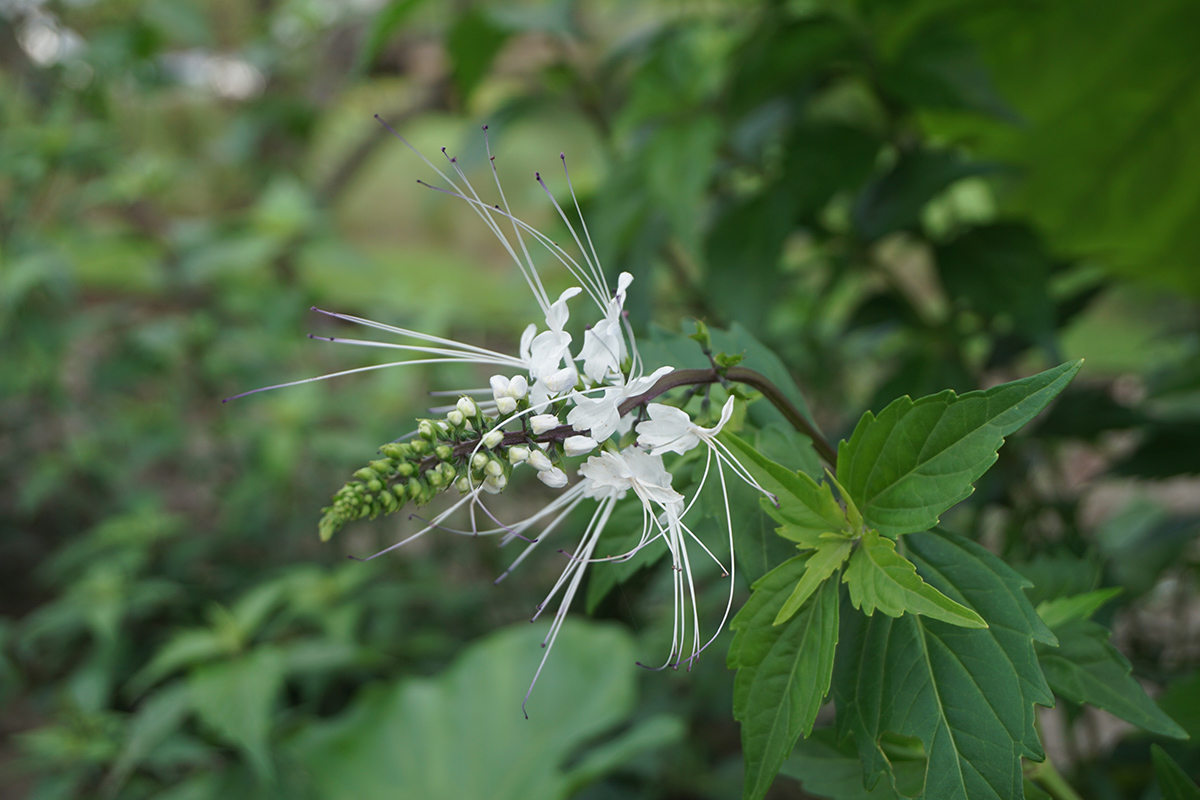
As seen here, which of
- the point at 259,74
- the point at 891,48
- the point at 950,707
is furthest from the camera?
the point at 259,74

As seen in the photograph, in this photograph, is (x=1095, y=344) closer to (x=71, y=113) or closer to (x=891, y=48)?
(x=891, y=48)

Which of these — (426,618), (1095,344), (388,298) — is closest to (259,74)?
(388,298)

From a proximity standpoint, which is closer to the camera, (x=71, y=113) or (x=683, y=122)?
(x=683, y=122)

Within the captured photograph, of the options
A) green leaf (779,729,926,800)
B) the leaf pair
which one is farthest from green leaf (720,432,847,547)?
green leaf (779,729,926,800)

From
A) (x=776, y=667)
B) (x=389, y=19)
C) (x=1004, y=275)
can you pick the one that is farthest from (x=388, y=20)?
(x=776, y=667)

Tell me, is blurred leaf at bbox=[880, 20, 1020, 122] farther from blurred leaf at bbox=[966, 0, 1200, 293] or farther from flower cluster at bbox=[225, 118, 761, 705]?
flower cluster at bbox=[225, 118, 761, 705]

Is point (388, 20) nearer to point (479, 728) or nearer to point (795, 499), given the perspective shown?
point (795, 499)

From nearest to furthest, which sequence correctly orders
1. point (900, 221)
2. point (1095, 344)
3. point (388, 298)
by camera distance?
point (900, 221) → point (388, 298) → point (1095, 344)
